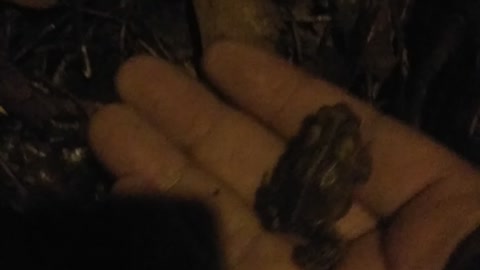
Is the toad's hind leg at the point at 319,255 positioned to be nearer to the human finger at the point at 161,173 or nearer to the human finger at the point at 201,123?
the human finger at the point at 161,173

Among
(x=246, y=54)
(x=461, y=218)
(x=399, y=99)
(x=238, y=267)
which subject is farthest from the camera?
(x=399, y=99)

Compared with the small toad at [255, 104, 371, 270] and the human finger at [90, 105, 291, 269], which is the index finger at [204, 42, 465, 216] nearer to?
the small toad at [255, 104, 371, 270]

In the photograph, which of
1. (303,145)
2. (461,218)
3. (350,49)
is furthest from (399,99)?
(461,218)

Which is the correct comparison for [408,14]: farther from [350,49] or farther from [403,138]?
[403,138]

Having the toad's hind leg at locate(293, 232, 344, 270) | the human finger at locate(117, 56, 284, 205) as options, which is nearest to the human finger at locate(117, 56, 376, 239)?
the human finger at locate(117, 56, 284, 205)

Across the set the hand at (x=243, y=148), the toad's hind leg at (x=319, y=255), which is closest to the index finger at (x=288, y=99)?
the hand at (x=243, y=148)

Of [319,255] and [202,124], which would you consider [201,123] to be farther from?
[319,255]
